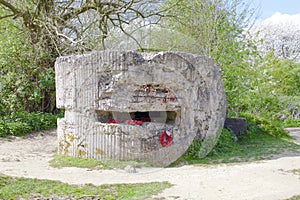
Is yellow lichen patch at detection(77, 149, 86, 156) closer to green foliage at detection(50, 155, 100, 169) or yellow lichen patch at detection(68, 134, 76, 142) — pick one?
green foliage at detection(50, 155, 100, 169)

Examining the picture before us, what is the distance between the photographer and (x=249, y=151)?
25.3 feet

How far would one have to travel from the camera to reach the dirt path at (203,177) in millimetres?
4621

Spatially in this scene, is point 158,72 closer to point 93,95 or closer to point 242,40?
point 93,95

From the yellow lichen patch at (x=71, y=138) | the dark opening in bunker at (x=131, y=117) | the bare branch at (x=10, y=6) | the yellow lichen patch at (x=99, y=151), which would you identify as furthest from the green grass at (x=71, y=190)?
the bare branch at (x=10, y=6)

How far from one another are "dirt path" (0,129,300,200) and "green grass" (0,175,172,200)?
24 centimetres

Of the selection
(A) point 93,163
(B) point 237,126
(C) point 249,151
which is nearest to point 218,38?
(B) point 237,126

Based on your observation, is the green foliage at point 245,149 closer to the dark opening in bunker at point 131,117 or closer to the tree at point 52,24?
the dark opening in bunker at point 131,117

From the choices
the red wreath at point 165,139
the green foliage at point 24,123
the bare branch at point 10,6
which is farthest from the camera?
the bare branch at point 10,6

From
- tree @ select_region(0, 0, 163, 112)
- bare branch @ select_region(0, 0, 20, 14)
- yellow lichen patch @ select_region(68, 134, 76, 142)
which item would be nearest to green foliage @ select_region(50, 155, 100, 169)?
yellow lichen patch @ select_region(68, 134, 76, 142)

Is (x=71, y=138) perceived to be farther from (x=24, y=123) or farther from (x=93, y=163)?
(x=24, y=123)

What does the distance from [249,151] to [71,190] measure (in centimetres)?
432

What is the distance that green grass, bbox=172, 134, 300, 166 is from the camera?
6.88 meters

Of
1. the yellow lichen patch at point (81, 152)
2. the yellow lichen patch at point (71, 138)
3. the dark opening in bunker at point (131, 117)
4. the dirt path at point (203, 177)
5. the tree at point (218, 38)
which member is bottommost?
the dirt path at point (203, 177)

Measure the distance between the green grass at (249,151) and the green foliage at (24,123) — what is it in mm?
5510
